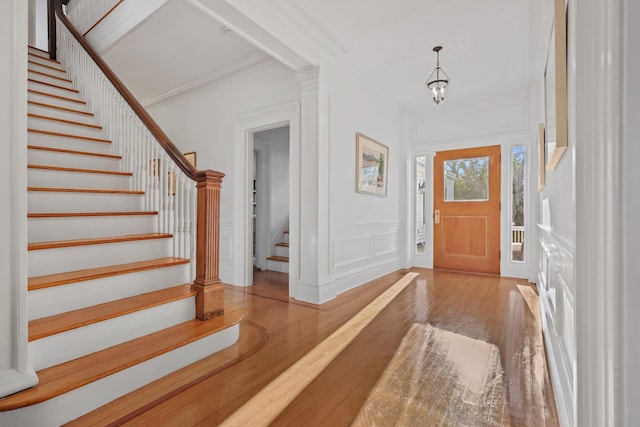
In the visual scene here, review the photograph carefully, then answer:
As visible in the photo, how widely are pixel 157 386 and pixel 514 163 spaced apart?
5055 millimetres

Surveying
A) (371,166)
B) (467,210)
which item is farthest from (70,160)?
(467,210)

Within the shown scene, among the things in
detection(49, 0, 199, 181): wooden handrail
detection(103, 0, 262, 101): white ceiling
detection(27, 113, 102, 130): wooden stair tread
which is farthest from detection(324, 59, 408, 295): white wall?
detection(27, 113, 102, 130): wooden stair tread

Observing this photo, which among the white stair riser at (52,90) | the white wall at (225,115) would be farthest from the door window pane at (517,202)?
the white stair riser at (52,90)

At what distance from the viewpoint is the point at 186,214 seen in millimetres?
2463

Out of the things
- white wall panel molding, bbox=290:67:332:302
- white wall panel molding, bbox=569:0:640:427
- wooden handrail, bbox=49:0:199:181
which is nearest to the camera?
white wall panel molding, bbox=569:0:640:427

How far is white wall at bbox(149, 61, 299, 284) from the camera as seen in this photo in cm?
375

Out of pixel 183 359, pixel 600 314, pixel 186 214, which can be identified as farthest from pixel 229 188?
pixel 600 314

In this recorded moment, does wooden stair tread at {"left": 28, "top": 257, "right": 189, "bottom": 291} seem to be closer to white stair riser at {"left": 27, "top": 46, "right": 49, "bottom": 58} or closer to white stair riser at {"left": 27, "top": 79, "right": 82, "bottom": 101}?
white stair riser at {"left": 27, "top": 79, "right": 82, "bottom": 101}

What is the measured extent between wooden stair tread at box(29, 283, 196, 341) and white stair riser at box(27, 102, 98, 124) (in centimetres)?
242

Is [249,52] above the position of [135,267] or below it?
above

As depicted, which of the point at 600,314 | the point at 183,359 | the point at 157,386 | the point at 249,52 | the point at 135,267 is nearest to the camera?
the point at 600,314

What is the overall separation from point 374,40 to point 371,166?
1.58 m

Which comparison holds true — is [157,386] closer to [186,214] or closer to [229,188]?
[186,214]

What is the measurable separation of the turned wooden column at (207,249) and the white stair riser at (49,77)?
2903 millimetres
